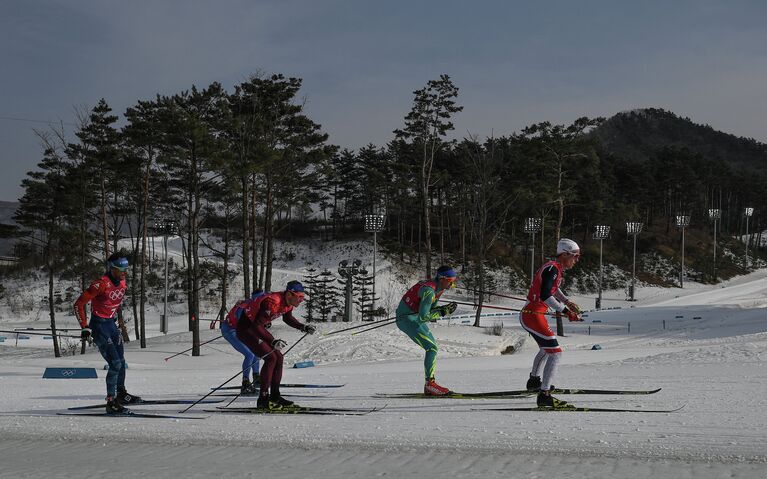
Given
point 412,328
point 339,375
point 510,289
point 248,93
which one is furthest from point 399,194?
point 412,328

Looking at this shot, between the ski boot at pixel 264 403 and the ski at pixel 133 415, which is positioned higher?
the ski boot at pixel 264 403

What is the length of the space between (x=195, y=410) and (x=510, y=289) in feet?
178

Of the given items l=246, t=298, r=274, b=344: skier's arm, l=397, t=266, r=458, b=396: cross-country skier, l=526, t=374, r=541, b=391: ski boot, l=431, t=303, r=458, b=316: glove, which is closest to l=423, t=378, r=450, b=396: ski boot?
l=397, t=266, r=458, b=396: cross-country skier

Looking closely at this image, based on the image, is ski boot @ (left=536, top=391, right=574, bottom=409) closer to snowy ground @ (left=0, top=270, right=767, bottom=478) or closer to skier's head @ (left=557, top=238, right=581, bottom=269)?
snowy ground @ (left=0, top=270, right=767, bottom=478)

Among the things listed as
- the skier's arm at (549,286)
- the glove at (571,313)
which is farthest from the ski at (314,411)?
the glove at (571,313)

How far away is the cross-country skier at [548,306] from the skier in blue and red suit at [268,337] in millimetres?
2883

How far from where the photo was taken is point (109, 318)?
8711 millimetres

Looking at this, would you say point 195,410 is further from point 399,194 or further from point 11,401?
point 399,194

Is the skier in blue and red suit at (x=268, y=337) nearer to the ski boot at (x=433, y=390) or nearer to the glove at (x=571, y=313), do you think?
the ski boot at (x=433, y=390)

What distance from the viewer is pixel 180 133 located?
25.1m

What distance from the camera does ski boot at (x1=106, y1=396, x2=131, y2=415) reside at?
860 centimetres

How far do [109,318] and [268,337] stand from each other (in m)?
2.23

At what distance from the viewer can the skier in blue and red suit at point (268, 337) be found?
8375 millimetres

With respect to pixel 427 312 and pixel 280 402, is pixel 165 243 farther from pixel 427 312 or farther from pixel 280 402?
pixel 427 312
